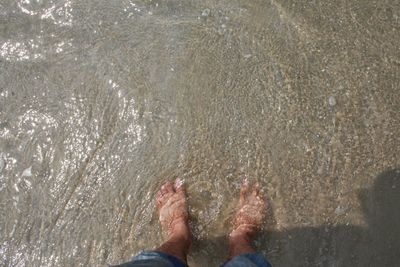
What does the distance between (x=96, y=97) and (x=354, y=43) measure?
177cm

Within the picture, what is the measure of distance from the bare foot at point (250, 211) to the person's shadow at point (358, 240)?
0.15 meters

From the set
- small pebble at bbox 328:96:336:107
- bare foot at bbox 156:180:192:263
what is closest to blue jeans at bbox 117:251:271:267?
bare foot at bbox 156:180:192:263

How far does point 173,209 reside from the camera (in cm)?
288

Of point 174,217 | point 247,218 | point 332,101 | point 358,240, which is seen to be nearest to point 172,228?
point 174,217

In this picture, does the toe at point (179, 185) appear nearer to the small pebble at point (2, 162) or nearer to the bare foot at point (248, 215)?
the bare foot at point (248, 215)

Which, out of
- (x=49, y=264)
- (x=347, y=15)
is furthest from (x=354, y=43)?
(x=49, y=264)

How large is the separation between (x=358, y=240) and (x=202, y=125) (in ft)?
3.97

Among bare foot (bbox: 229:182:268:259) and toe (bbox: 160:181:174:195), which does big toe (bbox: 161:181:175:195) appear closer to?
toe (bbox: 160:181:174:195)

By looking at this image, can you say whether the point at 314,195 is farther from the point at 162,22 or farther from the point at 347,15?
the point at 162,22

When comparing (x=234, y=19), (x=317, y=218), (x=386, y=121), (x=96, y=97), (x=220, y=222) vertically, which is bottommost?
(x=220, y=222)

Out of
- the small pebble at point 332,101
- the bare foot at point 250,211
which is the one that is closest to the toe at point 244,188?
the bare foot at point 250,211

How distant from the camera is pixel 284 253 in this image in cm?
283

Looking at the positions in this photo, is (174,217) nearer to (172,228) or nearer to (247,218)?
(172,228)

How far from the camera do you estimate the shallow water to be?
288 cm
